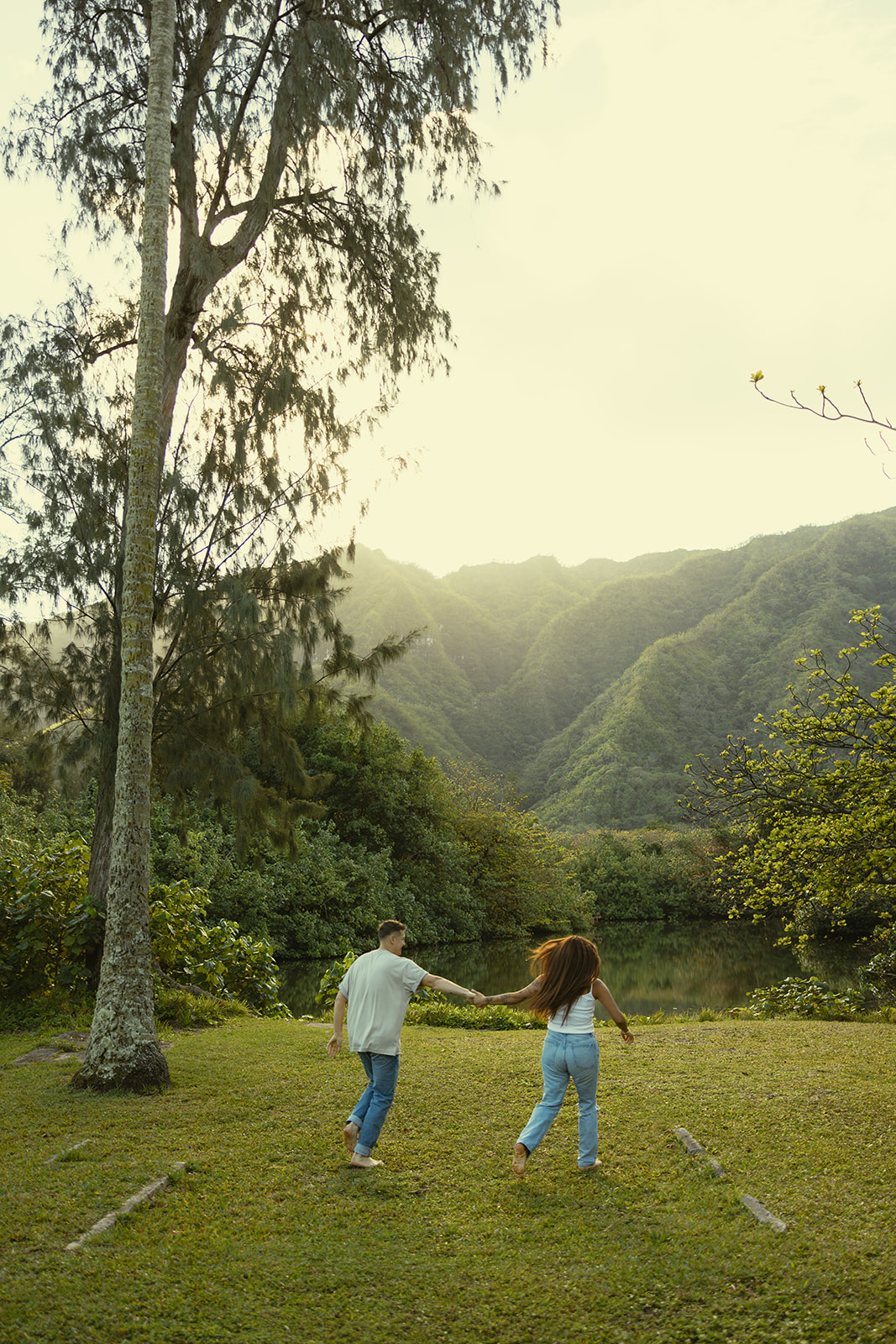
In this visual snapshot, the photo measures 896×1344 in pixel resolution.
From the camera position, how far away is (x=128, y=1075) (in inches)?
234

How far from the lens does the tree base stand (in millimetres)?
5898

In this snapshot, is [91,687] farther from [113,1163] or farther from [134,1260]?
[134,1260]

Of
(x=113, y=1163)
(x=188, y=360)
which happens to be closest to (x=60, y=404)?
(x=188, y=360)

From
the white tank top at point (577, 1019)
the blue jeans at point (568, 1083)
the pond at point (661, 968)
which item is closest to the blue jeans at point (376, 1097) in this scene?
the blue jeans at point (568, 1083)

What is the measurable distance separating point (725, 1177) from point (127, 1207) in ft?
9.32

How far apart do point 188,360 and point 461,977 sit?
1501cm

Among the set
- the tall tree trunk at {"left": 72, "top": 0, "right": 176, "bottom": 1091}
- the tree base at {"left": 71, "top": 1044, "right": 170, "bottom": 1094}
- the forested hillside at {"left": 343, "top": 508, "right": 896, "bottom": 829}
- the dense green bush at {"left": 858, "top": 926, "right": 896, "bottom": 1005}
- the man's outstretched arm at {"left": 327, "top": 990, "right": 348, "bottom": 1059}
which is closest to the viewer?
the man's outstretched arm at {"left": 327, "top": 990, "right": 348, "bottom": 1059}

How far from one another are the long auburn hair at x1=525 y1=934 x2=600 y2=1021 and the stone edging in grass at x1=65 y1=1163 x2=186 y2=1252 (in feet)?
6.46

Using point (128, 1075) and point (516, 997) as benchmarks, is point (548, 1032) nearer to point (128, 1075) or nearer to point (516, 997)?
point (516, 997)

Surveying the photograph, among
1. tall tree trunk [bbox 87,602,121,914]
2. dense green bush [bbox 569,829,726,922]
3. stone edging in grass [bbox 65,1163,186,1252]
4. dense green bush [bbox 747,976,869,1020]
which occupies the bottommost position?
dense green bush [bbox 569,829,726,922]

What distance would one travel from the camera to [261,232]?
10.4 metres

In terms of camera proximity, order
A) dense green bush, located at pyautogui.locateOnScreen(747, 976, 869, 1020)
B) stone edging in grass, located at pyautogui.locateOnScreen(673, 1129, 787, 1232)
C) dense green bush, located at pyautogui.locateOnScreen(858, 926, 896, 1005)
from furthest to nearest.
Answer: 1. dense green bush, located at pyautogui.locateOnScreen(858, 926, 896, 1005)
2. dense green bush, located at pyautogui.locateOnScreen(747, 976, 869, 1020)
3. stone edging in grass, located at pyautogui.locateOnScreen(673, 1129, 787, 1232)

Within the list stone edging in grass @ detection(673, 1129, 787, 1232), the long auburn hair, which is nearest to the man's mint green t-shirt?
the long auburn hair

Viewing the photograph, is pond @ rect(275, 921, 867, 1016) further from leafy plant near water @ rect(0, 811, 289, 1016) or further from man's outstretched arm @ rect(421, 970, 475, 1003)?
man's outstretched arm @ rect(421, 970, 475, 1003)
